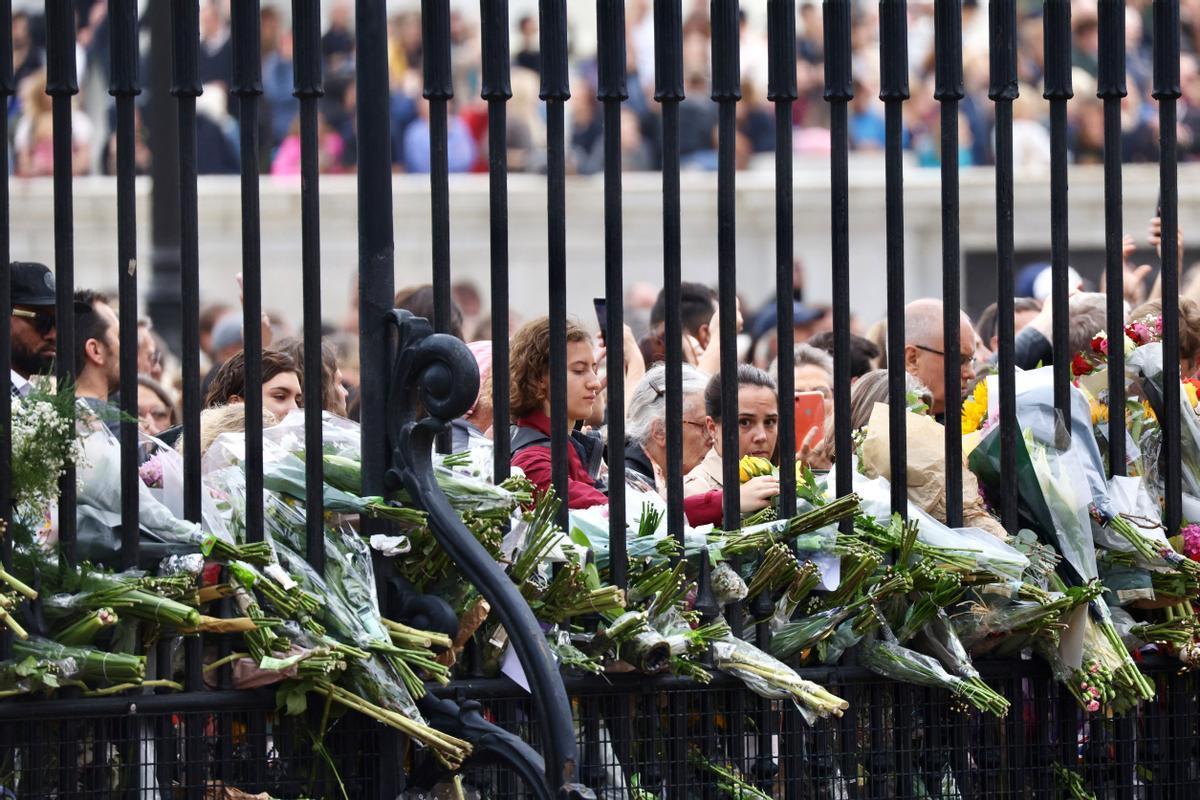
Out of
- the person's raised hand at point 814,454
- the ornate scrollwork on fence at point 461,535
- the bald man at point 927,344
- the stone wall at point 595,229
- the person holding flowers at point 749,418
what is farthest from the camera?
the stone wall at point 595,229

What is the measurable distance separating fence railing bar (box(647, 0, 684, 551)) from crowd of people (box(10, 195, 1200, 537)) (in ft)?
0.13

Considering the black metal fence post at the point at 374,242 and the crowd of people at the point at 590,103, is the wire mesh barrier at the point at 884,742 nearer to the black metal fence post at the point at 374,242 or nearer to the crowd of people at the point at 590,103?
Answer: the black metal fence post at the point at 374,242

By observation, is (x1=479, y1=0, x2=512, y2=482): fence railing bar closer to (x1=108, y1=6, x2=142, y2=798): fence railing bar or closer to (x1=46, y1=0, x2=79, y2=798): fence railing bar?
(x1=108, y1=6, x2=142, y2=798): fence railing bar

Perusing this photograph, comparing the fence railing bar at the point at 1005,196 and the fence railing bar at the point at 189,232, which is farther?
the fence railing bar at the point at 1005,196

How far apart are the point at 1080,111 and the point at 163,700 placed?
547 inches

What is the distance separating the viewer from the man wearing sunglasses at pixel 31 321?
4.65 metres

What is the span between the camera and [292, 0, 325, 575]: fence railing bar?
4258mm

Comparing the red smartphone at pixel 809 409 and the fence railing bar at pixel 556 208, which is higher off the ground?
the fence railing bar at pixel 556 208

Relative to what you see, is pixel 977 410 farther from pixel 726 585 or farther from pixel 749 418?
pixel 726 585

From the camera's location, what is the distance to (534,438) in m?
5.25

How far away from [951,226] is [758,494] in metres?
0.75

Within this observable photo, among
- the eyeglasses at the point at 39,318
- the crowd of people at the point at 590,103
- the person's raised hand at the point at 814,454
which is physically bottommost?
the person's raised hand at the point at 814,454

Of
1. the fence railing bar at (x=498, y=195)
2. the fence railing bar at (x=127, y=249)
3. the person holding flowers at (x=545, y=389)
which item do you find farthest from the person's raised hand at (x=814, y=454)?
the fence railing bar at (x=127, y=249)

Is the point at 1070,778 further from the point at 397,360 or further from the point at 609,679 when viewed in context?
the point at 397,360
